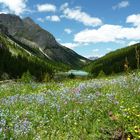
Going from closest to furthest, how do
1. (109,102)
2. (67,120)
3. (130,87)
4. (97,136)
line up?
(97,136) → (67,120) → (109,102) → (130,87)

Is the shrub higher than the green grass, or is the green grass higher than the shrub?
the shrub

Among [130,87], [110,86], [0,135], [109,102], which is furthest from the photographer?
[110,86]

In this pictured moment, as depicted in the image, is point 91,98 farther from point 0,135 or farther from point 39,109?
point 0,135

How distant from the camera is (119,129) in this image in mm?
7793

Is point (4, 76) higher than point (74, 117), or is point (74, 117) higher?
point (4, 76)

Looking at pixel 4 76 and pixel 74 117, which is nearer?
pixel 74 117

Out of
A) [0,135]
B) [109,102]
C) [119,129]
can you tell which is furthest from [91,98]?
[0,135]

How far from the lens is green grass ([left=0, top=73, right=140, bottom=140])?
760cm

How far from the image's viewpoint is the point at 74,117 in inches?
343

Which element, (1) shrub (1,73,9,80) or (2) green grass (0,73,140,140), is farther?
(1) shrub (1,73,9,80)

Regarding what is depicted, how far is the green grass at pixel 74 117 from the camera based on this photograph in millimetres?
7602

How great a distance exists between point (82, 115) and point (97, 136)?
124cm

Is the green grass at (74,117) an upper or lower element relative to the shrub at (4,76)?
lower

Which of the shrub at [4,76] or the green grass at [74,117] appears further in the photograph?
the shrub at [4,76]
